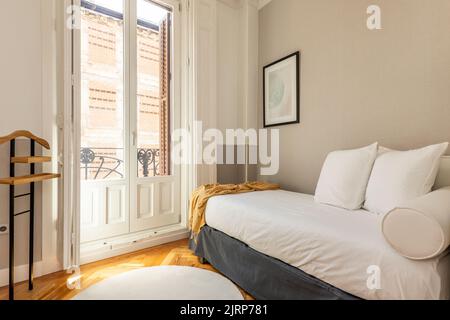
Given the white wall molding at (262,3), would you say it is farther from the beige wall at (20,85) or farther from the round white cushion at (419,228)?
the round white cushion at (419,228)

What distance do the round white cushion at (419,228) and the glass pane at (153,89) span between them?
2.37 meters

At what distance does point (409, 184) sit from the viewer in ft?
4.38

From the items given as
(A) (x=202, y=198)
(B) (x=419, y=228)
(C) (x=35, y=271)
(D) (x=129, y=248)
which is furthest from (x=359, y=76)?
(C) (x=35, y=271)

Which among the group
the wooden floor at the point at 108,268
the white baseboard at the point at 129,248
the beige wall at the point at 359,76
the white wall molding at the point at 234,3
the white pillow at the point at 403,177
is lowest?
the wooden floor at the point at 108,268

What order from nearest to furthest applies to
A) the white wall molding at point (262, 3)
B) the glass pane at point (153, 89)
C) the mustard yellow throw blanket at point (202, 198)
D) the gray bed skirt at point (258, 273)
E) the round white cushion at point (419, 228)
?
the round white cushion at point (419, 228), the gray bed skirt at point (258, 273), the mustard yellow throw blanket at point (202, 198), the glass pane at point (153, 89), the white wall molding at point (262, 3)

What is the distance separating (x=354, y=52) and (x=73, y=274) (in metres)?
3.05

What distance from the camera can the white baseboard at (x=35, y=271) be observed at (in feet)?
5.80

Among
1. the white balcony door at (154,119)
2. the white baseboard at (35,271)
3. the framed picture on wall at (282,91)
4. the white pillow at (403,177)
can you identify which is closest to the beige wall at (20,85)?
the white baseboard at (35,271)

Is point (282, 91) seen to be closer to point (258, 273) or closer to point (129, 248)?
point (258, 273)

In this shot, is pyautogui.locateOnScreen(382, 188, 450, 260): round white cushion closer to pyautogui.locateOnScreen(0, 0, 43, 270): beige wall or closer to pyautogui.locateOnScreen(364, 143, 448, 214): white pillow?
pyautogui.locateOnScreen(364, 143, 448, 214): white pillow

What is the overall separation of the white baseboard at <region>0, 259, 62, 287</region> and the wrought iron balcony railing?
817 mm

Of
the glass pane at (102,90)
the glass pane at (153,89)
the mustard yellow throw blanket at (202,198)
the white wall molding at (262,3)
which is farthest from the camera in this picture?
the white wall molding at (262,3)

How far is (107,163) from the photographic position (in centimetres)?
253
